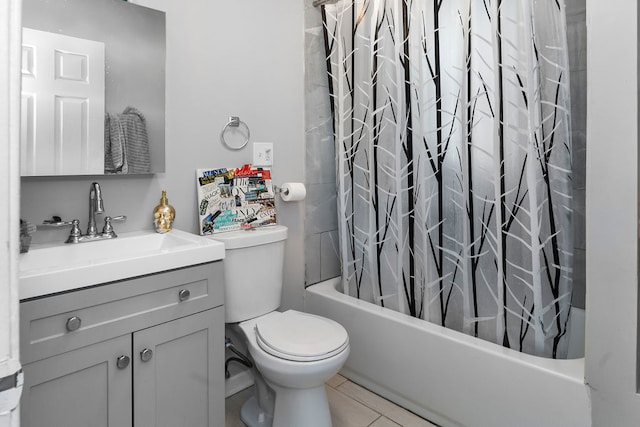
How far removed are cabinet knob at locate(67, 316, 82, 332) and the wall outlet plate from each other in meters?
1.14

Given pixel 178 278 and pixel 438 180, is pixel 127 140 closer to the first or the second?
pixel 178 278

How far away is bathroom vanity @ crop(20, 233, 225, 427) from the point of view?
1080 mm

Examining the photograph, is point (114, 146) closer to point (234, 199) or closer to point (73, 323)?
point (234, 199)

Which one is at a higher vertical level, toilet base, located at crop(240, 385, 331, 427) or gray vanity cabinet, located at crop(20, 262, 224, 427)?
gray vanity cabinet, located at crop(20, 262, 224, 427)

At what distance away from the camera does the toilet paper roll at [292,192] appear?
6.79 feet

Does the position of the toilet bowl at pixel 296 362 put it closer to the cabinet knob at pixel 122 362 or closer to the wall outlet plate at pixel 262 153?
the cabinet knob at pixel 122 362

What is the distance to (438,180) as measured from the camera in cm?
176

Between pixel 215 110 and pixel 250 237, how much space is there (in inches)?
25.5

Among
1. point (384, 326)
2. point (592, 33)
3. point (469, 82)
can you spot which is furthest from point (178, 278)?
point (592, 33)

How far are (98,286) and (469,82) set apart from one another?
1.55 m

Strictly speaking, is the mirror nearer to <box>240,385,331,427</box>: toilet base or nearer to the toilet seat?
the toilet seat

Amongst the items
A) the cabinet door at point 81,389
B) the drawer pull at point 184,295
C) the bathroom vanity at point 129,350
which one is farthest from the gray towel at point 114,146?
the cabinet door at point 81,389

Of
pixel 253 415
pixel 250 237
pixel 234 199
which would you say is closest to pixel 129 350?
pixel 250 237

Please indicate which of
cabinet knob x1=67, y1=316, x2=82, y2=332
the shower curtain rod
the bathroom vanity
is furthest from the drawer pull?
the shower curtain rod
